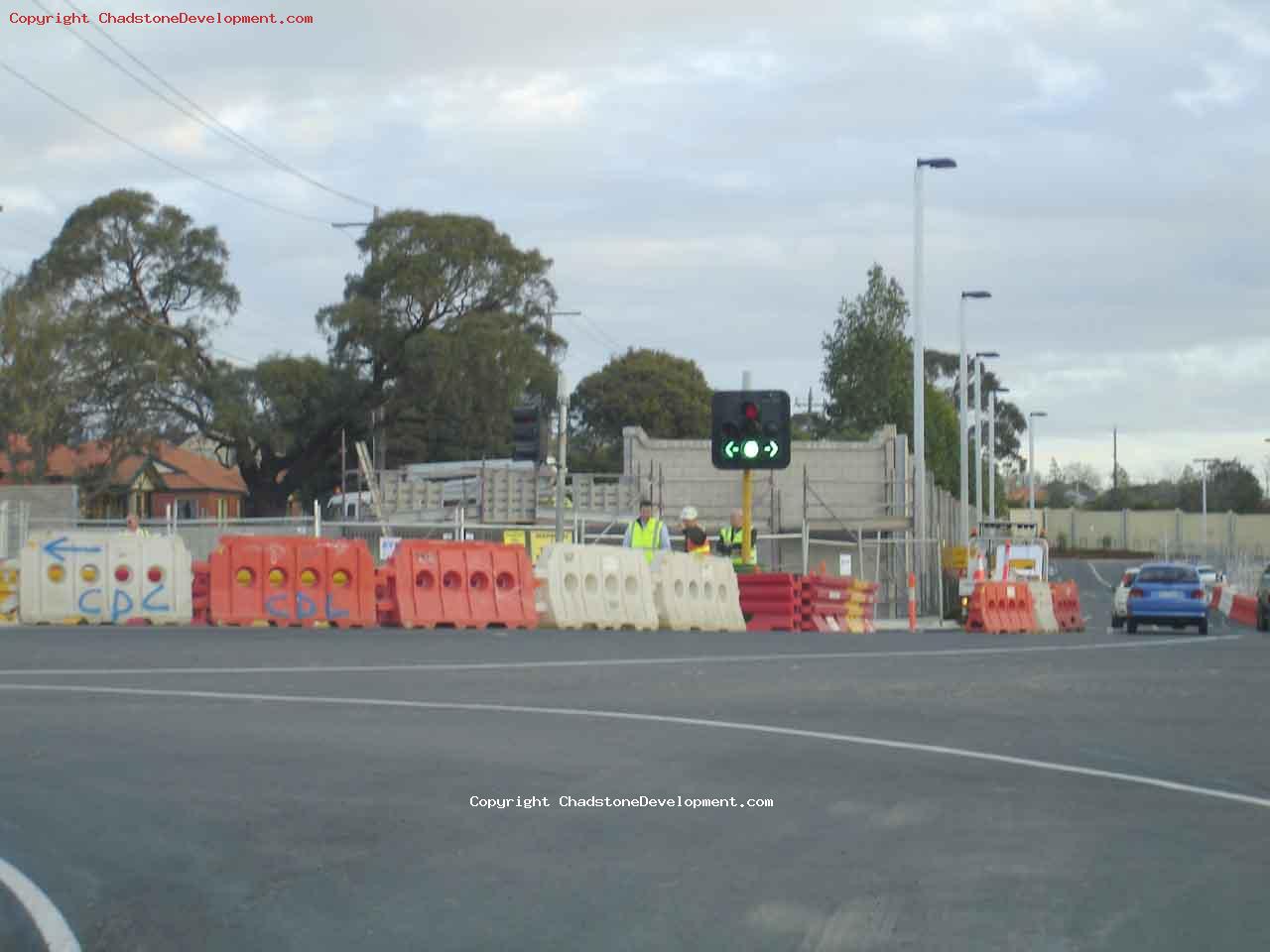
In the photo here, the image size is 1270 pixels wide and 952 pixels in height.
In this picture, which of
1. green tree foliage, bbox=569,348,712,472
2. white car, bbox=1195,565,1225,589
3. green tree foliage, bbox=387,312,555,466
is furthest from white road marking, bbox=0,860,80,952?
green tree foliage, bbox=569,348,712,472

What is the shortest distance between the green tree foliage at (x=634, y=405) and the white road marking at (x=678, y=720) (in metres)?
77.6

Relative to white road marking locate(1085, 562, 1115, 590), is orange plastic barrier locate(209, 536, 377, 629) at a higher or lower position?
higher

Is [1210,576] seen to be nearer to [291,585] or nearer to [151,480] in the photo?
[151,480]

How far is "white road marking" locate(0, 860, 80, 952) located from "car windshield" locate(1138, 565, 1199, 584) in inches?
1226

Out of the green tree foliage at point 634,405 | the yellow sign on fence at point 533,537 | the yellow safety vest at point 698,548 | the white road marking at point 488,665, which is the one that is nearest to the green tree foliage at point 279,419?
the yellow sign on fence at point 533,537

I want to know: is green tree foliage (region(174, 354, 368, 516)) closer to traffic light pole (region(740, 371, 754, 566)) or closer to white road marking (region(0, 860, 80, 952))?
traffic light pole (region(740, 371, 754, 566))

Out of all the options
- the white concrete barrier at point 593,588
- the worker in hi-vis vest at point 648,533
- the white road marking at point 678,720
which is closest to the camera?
the white road marking at point 678,720

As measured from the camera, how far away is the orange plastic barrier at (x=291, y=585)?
20.7 metres

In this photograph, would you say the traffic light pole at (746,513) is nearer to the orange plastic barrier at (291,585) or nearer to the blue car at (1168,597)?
the orange plastic barrier at (291,585)

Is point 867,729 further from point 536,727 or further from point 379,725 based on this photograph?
point 379,725

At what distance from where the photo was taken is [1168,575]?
3550 cm

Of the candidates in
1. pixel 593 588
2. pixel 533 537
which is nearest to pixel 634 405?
pixel 533 537

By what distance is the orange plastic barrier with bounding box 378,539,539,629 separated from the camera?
21047mm

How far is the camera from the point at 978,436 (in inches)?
2835
